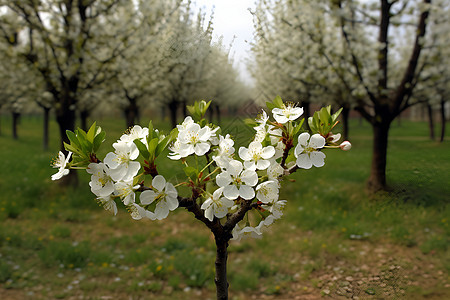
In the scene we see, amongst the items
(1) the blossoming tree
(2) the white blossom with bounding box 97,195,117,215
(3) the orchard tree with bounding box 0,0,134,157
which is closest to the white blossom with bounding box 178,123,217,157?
(1) the blossoming tree

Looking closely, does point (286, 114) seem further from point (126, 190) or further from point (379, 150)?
point (379, 150)

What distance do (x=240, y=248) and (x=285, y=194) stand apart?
235cm

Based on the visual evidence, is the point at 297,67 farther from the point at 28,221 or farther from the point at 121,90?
the point at 28,221

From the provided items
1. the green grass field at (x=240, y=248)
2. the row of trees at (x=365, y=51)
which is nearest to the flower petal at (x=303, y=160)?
the green grass field at (x=240, y=248)

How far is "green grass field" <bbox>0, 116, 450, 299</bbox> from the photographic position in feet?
13.5

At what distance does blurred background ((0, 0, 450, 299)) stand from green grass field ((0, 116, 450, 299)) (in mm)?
26

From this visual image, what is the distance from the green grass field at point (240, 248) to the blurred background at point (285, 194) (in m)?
0.03

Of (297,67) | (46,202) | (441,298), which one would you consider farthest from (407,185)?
(46,202)

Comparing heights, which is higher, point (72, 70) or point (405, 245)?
point (72, 70)

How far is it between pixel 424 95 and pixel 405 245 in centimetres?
381

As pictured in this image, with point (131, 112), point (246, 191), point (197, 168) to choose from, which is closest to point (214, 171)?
point (197, 168)

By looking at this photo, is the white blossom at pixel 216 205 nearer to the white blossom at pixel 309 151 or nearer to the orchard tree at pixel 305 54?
the white blossom at pixel 309 151

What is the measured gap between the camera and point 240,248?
17.6 feet

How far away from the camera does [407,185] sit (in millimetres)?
2207
